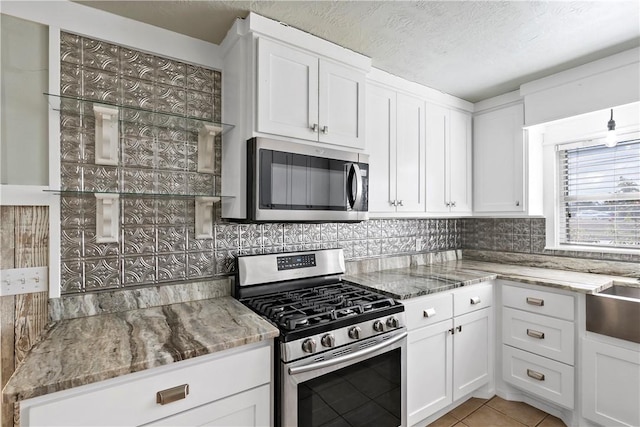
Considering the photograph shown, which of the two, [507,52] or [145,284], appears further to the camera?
[507,52]

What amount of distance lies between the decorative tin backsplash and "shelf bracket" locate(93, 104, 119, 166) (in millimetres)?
35

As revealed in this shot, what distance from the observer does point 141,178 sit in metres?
1.62

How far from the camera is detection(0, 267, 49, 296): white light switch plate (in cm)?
129

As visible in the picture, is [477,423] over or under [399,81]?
under

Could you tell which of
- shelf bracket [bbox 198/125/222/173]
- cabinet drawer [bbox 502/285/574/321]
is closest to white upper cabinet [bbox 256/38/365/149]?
shelf bracket [bbox 198/125/222/173]

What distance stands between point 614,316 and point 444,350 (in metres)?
0.96

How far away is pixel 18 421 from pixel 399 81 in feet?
8.35

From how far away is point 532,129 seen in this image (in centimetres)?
254

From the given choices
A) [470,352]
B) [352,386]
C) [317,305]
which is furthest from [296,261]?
[470,352]

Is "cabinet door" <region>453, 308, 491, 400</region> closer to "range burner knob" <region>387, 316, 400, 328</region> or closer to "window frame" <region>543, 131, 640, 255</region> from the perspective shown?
"range burner knob" <region>387, 316, 400, 328</region>

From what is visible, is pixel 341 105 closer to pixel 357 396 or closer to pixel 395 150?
pixel 395 150

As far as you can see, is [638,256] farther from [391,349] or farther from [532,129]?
[391,349]

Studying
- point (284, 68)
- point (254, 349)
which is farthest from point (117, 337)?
point (284, 68)

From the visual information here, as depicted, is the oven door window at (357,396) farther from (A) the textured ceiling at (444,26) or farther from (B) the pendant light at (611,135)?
(B) the pendant light at (611,135)
